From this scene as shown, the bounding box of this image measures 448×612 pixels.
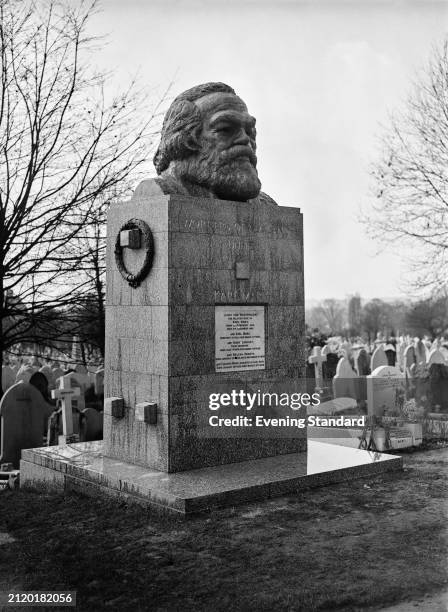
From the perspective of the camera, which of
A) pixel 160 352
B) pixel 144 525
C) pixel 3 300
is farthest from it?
pixel 3 300

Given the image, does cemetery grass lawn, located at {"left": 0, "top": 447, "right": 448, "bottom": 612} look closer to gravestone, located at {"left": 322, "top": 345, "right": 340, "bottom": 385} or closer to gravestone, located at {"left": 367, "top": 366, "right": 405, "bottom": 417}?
gravestone, located at {"left": 367, "top": 366, "right": 405, "bottom": 417}

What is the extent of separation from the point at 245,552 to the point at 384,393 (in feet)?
22.1

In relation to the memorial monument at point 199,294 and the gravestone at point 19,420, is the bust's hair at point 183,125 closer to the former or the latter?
the memorial monument at point 199,294

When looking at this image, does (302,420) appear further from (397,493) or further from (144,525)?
(144,525)

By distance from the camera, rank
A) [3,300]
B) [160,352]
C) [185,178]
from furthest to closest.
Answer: [3,300] → [185,178] → [160,352]

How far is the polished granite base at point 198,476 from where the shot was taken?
17.6ft

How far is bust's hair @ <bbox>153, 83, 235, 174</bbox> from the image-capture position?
662 centimetres

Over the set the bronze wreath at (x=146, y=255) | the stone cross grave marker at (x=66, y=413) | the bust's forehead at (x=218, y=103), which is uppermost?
the bust's forehead at (x=218, y=103)

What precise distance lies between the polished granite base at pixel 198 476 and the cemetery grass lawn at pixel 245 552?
15 centimetres

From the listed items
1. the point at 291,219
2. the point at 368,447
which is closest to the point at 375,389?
the point at 368,447

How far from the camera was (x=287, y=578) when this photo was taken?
12.6 ft

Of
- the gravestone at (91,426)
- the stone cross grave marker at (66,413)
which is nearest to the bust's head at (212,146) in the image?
the stone cross grave marker at (66,413)

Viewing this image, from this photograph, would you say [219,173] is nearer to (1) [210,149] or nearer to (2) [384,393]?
(1) [210,149]

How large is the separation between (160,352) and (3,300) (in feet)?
13.7
